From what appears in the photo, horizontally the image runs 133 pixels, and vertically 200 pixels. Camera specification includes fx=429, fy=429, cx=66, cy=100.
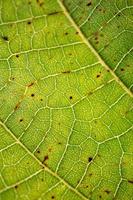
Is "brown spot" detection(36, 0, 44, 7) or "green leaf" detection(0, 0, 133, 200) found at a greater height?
"brown spot" detection(36, 0, 44, 7)

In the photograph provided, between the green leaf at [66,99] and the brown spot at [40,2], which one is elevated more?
the brown spot at [40,2]

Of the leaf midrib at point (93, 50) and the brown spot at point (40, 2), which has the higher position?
the brown spot at point (40, 2)

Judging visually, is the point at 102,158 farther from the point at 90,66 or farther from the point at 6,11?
the point at 6,11

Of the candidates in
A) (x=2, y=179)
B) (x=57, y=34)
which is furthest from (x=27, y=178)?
(x=57, y=34)

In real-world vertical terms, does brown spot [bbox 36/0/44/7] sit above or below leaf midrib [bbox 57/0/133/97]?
above

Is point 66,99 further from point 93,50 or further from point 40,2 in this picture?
point 40,2

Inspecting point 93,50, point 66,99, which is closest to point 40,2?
point 93,50

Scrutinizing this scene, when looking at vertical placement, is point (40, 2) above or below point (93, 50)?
above

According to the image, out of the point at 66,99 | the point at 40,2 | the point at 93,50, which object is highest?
the point at 40,2
